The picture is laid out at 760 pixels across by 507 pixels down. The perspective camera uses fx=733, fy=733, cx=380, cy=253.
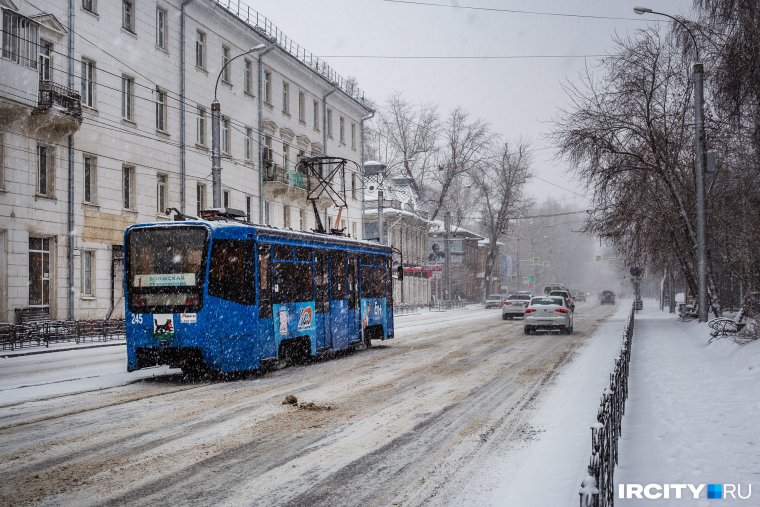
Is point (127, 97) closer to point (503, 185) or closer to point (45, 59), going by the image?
point (45, 59)

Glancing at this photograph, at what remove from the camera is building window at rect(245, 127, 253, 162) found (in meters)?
37.8

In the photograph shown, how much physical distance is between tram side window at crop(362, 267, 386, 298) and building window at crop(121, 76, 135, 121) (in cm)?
1369

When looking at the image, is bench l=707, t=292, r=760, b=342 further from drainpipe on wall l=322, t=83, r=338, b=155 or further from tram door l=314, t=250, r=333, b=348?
drainpipe on wall l=322, t=83, r=338, b=155

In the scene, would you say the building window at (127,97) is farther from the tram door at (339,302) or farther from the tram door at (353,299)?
the tram door at (339,302)

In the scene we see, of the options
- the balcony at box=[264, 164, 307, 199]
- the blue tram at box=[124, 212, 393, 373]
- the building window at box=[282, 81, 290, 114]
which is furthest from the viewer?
the building window at box=[282, 81, 290, 114]

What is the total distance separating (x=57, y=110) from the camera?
76.3ft

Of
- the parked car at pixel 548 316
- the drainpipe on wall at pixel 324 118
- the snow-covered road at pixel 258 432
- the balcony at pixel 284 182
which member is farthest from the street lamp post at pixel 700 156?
the drainpipe on wall at pixel 324 118

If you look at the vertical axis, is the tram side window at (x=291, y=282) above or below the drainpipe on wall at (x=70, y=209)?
below

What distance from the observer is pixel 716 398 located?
1010cm

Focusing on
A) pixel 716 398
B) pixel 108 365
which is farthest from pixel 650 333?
pixel 108 365

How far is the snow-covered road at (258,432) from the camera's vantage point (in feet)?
19.8

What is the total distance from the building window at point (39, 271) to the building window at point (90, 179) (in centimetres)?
248

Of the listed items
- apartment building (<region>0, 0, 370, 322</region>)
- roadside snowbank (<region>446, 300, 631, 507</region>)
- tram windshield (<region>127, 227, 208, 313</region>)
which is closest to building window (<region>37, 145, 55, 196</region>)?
apartment building (<region>0, 0, 370, 322</region>)

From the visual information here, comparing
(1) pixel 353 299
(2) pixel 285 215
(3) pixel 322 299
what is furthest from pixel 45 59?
(2) pixel 285 215
